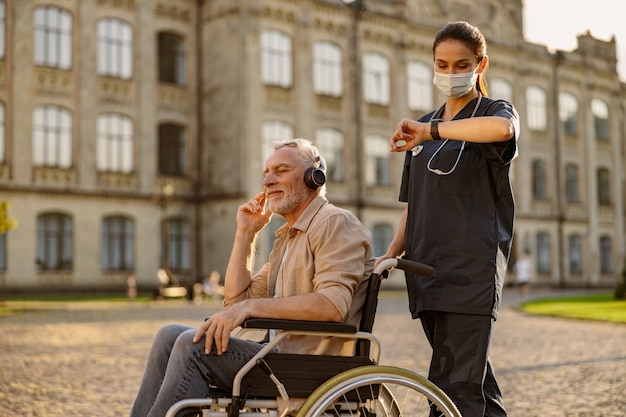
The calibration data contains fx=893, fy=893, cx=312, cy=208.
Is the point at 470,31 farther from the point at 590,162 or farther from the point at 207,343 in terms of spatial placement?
the point at 590,162

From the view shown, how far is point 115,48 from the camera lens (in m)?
35.5

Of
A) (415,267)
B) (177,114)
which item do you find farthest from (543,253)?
(415,267)

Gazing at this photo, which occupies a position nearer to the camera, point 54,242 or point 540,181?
point 54,242

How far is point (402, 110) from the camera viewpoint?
41.4 m

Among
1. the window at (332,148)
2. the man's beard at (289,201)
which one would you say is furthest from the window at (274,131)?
the man's beard at (289,201)

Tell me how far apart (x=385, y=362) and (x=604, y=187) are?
4347cm

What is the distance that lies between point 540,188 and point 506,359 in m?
37.8

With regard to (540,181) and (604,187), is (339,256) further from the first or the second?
(604,187)

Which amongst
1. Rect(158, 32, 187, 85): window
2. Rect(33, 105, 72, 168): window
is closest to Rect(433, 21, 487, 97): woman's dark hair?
Rect(33, 105, 72, 168): window

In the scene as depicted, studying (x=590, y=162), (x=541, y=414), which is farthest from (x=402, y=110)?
(x=541, y=414)

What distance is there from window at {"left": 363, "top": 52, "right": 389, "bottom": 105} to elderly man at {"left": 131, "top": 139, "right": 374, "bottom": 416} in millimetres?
36222

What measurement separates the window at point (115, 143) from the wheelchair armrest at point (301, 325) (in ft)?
105

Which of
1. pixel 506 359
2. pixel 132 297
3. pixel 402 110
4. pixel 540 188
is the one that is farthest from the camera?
pixel 540 188

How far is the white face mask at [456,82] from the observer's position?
408cm
